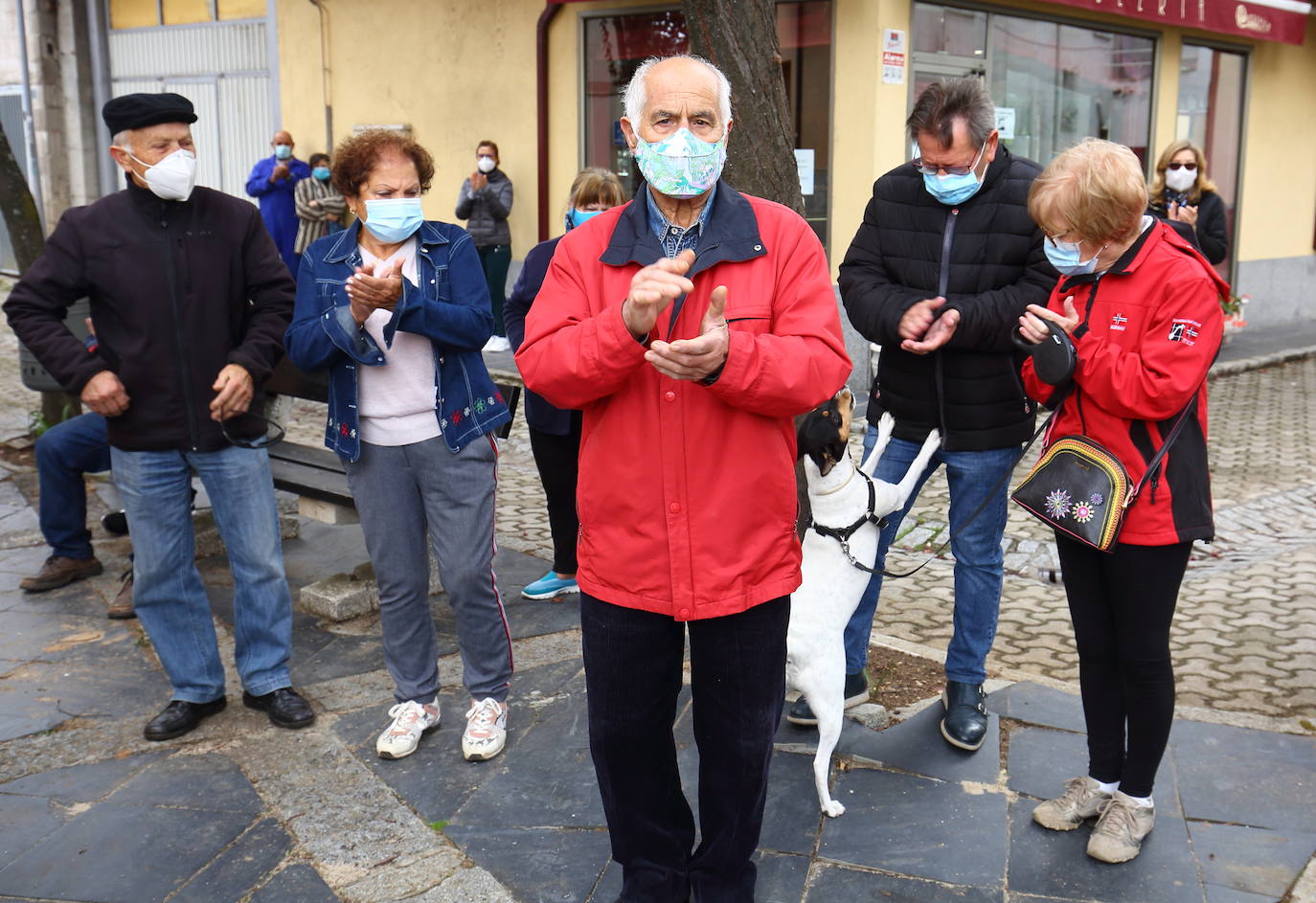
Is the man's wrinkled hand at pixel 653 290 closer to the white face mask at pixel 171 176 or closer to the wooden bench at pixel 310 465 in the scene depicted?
the white face mask at pixel 171 176

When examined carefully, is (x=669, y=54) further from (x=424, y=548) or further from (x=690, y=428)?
(x=690, y=428)

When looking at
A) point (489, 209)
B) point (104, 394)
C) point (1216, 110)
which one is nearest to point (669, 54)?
point (489, 209)

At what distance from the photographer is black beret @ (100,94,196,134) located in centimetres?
388

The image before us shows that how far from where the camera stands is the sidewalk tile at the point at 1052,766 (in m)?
3.61

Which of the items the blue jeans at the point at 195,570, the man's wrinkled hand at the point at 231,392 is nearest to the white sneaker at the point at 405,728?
the blue jeans at the point at 195,570

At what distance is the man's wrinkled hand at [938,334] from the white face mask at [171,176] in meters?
2.36

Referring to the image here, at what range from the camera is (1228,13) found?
42.9 feet

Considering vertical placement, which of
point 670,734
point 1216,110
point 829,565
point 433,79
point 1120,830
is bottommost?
point 1120,830

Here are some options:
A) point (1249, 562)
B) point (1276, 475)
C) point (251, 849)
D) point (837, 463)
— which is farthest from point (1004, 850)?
point (1276, 475)

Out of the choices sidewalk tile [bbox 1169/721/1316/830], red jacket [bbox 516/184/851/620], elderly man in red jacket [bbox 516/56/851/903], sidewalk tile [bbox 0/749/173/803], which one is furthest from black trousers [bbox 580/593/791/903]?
sidewalk tile [bbox 0/749/173/803]

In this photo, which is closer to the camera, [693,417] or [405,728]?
[693,417]

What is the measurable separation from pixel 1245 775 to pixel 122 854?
3.34 m

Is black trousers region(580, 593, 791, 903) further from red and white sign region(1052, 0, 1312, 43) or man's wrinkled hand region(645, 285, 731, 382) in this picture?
red and white sign region(1052, 0, 1312, 43)

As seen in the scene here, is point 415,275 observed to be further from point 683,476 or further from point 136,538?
point 683,476
